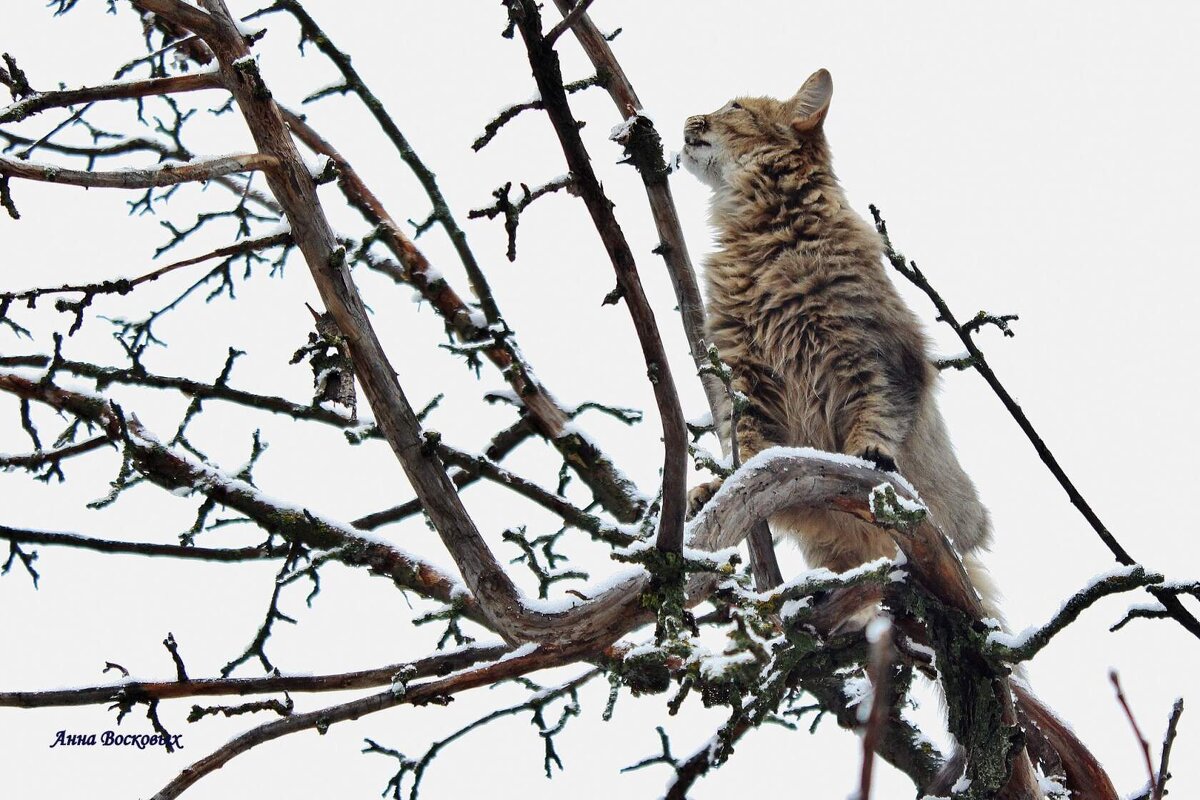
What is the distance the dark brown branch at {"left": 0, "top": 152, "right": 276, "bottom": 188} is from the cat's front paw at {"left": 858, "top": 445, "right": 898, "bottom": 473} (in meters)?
2.49

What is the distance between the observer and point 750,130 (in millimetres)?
5676

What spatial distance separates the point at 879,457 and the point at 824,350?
0.82 m

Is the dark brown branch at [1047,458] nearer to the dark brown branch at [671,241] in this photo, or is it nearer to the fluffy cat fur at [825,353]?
the fluffy cat fur at [825,353]

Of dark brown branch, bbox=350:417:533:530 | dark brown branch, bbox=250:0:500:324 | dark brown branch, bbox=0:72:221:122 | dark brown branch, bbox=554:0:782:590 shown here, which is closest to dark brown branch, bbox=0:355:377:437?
dark brown branch, bbox=350:417:533:530

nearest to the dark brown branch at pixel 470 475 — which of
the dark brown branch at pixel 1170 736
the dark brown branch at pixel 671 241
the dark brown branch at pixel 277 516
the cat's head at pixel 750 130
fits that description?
the dark brown branch at pixel 277 516

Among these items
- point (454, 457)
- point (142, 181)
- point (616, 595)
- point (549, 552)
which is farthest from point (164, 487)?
point (616, 595)

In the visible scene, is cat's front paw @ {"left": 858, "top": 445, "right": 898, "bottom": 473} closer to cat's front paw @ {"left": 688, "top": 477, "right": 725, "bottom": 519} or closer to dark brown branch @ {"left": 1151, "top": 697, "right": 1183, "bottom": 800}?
cat's front paw @ {"left": 688, "top": 477, "right": 725, "bottom": 519}

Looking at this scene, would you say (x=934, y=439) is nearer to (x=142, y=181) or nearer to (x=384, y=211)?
(x=384, y=211)

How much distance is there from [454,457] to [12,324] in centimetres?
202

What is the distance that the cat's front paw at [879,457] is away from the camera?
388 cm

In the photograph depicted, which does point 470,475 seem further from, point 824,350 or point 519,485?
point 824,350

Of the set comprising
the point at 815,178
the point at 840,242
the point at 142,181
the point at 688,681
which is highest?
the point at 815,178

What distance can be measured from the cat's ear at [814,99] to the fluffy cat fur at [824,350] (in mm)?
421

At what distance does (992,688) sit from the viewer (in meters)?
3.27
